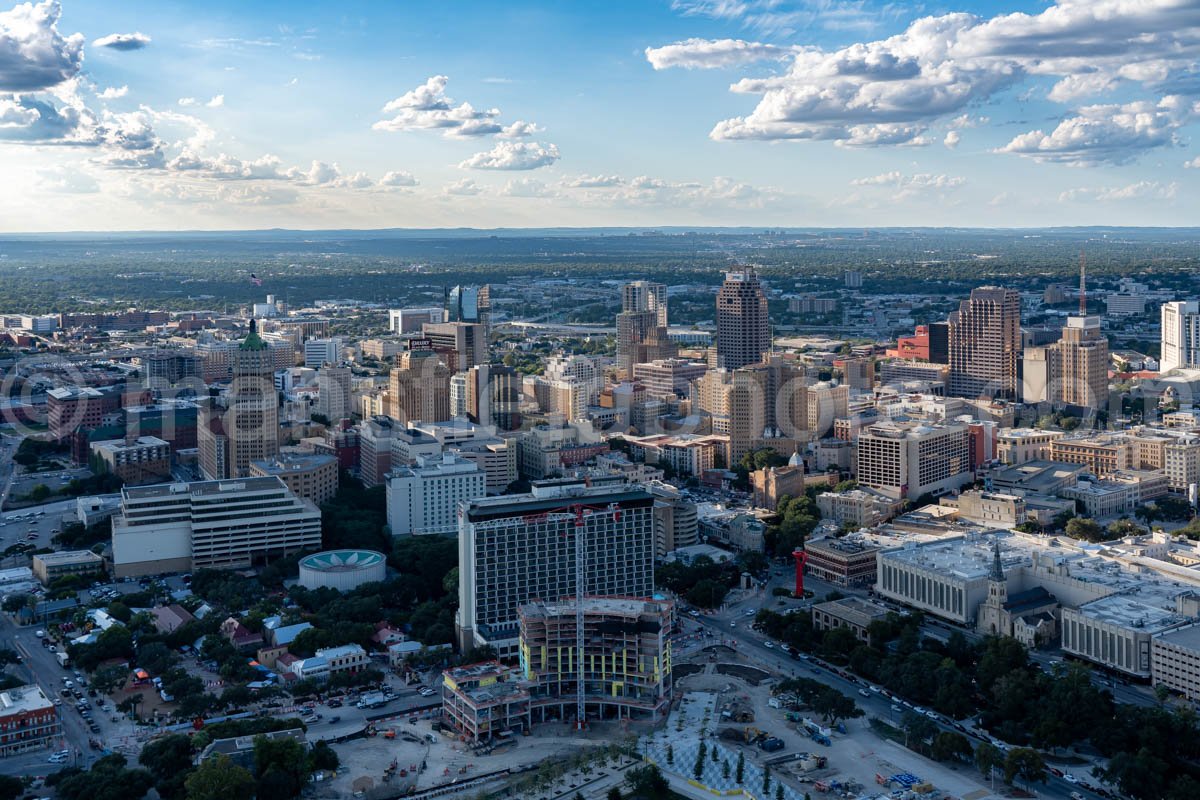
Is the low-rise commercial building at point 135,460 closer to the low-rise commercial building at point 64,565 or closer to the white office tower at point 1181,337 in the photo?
the low-rise commercial building at point 64,565

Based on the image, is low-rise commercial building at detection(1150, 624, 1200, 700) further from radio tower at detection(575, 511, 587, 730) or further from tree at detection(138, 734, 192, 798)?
tree at detection(138, 734, 192, 798)

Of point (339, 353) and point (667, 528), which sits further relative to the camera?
point (339, 353)

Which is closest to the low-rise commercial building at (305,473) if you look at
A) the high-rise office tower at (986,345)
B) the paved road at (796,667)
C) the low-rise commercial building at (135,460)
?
the low-rise commercial building at (135,460)

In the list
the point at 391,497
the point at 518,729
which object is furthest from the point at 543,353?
the point at 518,729

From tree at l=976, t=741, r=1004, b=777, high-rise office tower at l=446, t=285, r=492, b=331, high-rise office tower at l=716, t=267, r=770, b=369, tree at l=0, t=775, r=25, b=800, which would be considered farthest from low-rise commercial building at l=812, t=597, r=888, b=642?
high-rise office tower at l=446, t=285, r=492, b=331

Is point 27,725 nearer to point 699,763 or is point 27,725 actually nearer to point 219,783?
point 219,783

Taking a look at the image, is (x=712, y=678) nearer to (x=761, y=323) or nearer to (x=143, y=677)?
(x=143, y=677)
